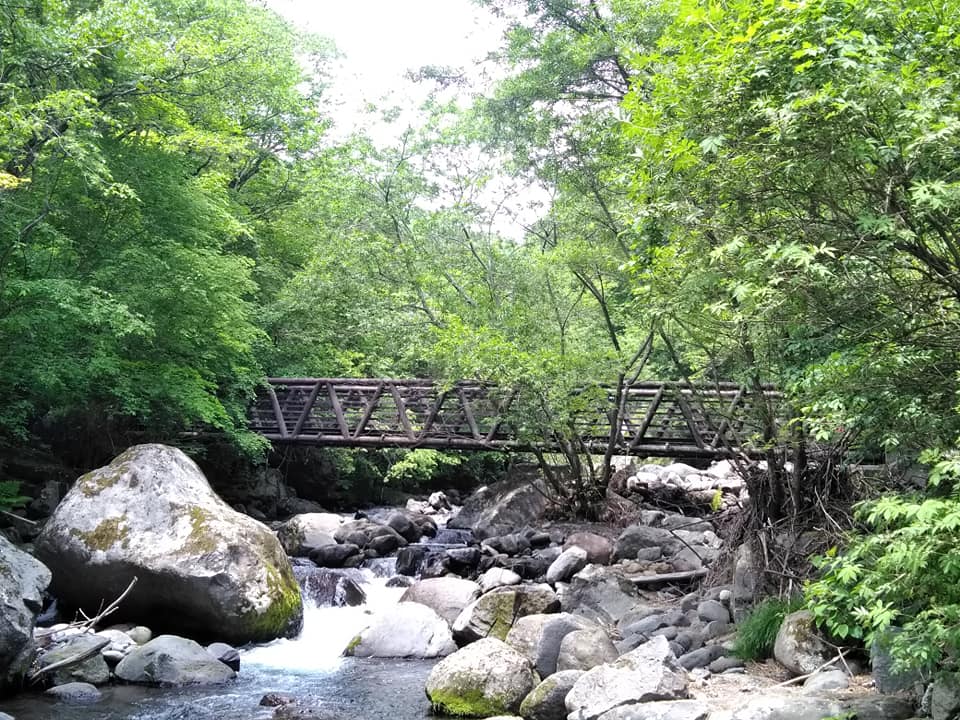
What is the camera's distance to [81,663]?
771 cm

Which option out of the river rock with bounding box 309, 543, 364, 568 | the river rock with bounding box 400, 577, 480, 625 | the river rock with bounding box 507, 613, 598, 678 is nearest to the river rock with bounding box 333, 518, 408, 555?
the river rock with bounding box 309, 543, 364, 568

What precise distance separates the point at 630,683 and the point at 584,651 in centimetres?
120

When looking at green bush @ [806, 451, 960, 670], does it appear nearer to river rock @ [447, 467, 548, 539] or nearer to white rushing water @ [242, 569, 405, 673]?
white rushing water @ [242, 569, 405, 673]

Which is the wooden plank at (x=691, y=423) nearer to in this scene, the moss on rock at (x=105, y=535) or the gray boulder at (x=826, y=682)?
the gray boulder at (x=826, y=682)

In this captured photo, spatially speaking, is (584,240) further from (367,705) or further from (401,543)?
(367,705)

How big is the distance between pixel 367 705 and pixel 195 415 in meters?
7.36

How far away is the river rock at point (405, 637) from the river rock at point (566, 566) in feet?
6.42

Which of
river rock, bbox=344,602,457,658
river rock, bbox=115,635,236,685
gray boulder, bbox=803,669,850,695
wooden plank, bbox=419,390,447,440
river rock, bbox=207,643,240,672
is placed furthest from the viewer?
wooden plank, bbox=419,390,447,440

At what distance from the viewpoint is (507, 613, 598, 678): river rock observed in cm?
746

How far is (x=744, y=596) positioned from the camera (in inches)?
320

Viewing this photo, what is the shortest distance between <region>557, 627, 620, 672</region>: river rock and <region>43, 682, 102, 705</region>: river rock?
4199 millimetres

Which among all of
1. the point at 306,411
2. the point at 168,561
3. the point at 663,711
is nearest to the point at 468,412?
the point at 306,411

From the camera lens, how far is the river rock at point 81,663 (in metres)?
7.59

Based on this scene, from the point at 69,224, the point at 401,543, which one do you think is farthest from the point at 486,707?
the point at 69,224
